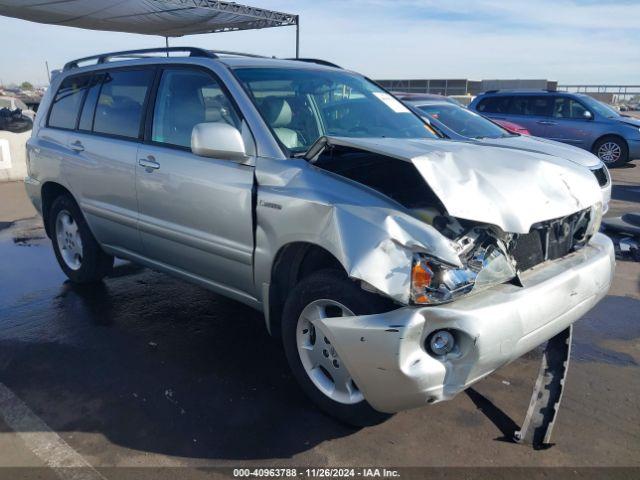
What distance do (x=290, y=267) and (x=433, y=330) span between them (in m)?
1.01

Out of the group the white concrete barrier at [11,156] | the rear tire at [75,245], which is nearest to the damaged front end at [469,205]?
the rear tire at [75,245]

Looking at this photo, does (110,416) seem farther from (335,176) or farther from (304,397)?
(335,176)

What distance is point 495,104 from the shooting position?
1308 cm

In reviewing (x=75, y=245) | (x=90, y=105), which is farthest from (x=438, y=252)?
(x=75, y=245)

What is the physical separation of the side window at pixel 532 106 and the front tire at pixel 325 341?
11643mm

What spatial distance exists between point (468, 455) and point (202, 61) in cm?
287

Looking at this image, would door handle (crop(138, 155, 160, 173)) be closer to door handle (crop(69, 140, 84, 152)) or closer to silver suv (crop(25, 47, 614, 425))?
silver suv (crop(25, 47, 614, 425))

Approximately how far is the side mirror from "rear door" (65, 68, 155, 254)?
3.45 feet

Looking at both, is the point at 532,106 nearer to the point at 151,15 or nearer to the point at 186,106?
the point at 186,106

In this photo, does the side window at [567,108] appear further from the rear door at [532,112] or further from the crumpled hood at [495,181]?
the crumpled hood at [495,181]

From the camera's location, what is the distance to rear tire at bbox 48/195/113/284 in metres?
4.78

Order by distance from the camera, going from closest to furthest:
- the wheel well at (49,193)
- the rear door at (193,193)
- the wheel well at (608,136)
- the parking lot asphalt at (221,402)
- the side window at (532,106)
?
the parking lot asphalt at (221,402)
the rear door at (193,193)
the wheel well at (49,193)
the wheel well at (608,136)
the side window at (532,106)

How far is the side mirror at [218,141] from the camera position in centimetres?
302

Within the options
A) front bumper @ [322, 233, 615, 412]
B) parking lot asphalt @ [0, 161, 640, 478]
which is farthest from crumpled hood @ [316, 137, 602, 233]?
parking lot asphalt @ [0, 161, 640, 478]
